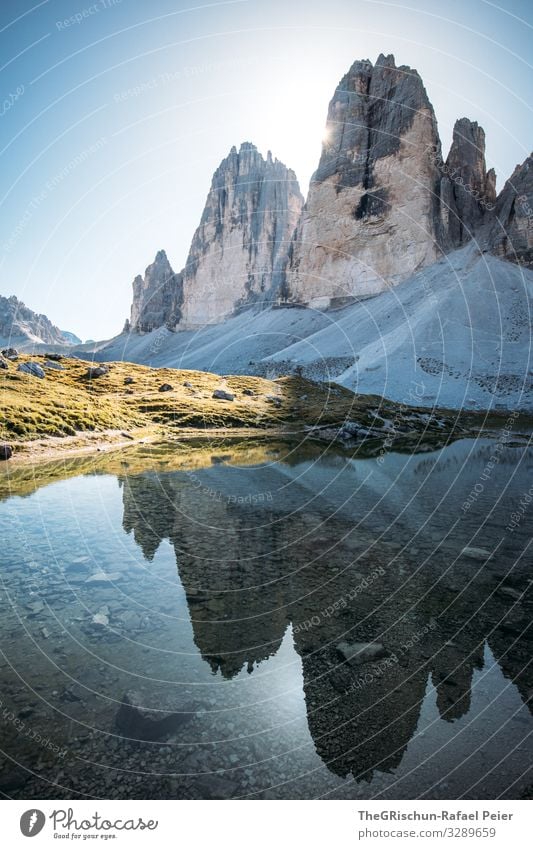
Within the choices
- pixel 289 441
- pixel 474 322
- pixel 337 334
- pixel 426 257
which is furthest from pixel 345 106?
pixel 289 441

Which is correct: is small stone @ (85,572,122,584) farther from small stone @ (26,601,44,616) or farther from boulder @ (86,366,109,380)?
boulder @ (86,366,109,380)

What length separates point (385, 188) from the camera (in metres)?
132

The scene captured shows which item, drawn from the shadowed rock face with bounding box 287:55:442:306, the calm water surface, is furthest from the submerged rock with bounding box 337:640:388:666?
the shadowed rock face with bounding box 287:55:442:306

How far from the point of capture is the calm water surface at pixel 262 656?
4.98 metres

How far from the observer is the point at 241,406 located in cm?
6219

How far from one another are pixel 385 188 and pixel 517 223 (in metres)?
41.9

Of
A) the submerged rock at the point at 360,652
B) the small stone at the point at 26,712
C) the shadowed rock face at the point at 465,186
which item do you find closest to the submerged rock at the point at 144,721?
the small stone at the point at 26,712

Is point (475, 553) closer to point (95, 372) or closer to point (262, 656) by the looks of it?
point (262, 656)

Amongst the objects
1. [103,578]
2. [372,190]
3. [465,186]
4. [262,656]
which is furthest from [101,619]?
[372,190]

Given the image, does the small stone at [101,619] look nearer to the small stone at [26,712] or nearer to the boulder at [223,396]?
the small stone at [26,712]

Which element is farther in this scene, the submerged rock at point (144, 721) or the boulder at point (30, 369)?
the boulder at point (30, 369)
